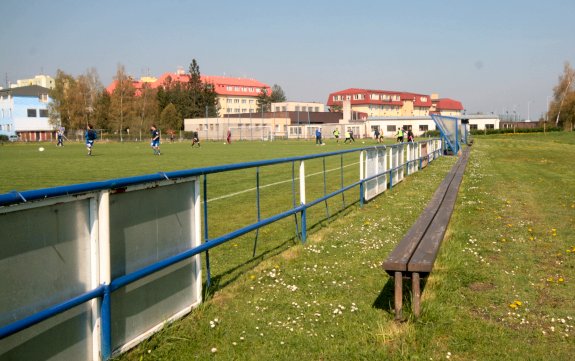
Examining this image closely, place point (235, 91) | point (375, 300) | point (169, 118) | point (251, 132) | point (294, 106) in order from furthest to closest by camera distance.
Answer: point (235, 91)
point (294, 106)
point (169, 118)
point (251, 132)
point (375, 300)

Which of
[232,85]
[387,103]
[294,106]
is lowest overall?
[294,106]

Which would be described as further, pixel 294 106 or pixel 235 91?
pixel 235 91

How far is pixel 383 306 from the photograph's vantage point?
5.21 meters

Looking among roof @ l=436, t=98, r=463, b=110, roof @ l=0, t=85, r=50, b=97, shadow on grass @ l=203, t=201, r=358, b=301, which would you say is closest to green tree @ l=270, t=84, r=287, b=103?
A: roof @ l=436, t=98, r=463, b=110

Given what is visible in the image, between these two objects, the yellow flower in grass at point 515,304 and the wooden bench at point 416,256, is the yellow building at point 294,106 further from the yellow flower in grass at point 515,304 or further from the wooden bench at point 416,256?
A: the yellow flower in grass at point 515,304

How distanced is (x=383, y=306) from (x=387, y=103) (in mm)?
151296

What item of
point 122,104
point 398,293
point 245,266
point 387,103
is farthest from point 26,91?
point 398,293

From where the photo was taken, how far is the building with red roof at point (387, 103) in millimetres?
150500

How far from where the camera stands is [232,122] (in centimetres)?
9425

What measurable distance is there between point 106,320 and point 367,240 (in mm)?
4883

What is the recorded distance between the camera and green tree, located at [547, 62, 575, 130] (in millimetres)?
97062

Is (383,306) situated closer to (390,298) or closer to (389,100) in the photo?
(390,298)

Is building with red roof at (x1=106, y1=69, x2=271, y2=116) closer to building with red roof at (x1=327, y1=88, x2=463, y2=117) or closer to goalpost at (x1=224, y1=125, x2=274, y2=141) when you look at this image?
building with red roof at (x1=327, y1=88, x2=463, y2=117)

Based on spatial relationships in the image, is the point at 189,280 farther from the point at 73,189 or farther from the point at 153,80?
the point at 153,80
